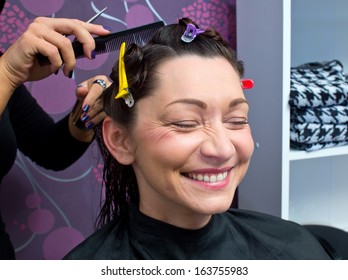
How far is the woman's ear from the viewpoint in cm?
81

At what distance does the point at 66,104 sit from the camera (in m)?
1.35

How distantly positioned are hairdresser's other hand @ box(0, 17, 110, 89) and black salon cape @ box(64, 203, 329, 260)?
15.6 inches

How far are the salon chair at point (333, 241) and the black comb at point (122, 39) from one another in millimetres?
774

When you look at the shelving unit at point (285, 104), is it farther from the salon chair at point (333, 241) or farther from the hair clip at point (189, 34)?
the hair clip at point (189, 34)

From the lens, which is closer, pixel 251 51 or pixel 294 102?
pixel 294 102

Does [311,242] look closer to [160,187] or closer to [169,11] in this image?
[160,187]

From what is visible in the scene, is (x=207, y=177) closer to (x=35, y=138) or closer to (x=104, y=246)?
(x=104, y=246)

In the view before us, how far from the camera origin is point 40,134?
112 centimetres

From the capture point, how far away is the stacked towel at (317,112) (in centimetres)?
119

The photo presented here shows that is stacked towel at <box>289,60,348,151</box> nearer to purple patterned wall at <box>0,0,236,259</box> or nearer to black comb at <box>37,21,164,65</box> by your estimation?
purple patterned wall at <box>0,0,236,259</box>

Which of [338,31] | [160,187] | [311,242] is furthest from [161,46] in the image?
[338,31]
